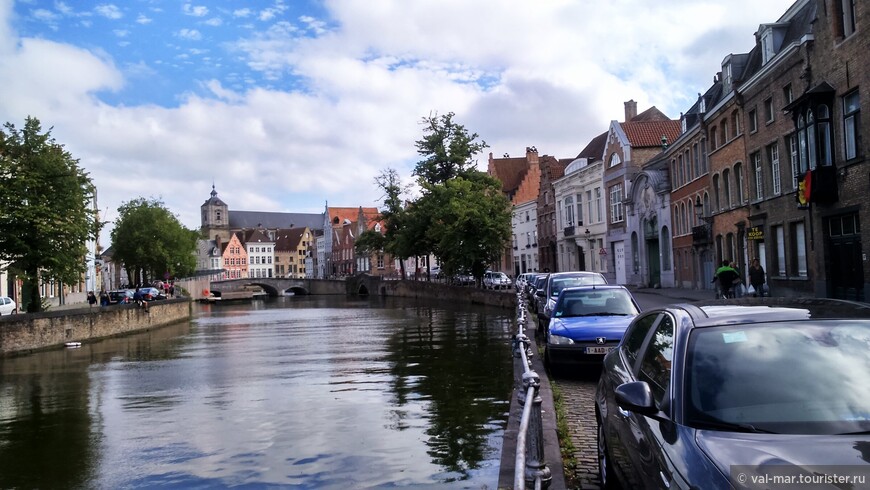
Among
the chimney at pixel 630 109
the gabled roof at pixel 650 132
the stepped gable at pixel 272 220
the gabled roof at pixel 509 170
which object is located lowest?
the gabled roof at pixel 650 132

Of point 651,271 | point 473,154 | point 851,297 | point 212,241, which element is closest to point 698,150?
point 651,271

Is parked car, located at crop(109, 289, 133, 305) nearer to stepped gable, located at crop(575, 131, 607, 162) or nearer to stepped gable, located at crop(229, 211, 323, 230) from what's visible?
stepped gable, located at crop(575, 131, 607, 162)

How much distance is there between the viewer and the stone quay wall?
27750 mm

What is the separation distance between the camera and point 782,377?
12.9ft

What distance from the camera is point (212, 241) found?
169m

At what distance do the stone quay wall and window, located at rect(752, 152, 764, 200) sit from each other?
1117 inches

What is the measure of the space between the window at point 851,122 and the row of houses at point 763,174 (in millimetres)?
31

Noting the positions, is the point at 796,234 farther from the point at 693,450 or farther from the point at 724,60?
the point at 693,450

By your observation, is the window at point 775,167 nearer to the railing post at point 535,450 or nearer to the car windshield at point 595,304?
the car windshield at point 595,304

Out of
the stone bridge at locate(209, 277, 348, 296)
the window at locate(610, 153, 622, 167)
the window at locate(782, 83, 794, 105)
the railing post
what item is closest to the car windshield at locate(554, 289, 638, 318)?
the railing post

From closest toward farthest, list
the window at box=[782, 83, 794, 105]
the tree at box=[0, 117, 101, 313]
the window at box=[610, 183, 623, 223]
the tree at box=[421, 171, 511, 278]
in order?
the window at box=[782, 83, 794, 105], the tree at box=[0, 117, 101, 313], the tree at box=[421, 171, 511, 278], the window at box=[610, 183, 623, 223]

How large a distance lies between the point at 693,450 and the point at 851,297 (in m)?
21.1

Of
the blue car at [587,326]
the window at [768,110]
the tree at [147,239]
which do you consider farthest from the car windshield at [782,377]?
the tree at [147,239]

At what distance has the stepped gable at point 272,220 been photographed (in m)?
184
